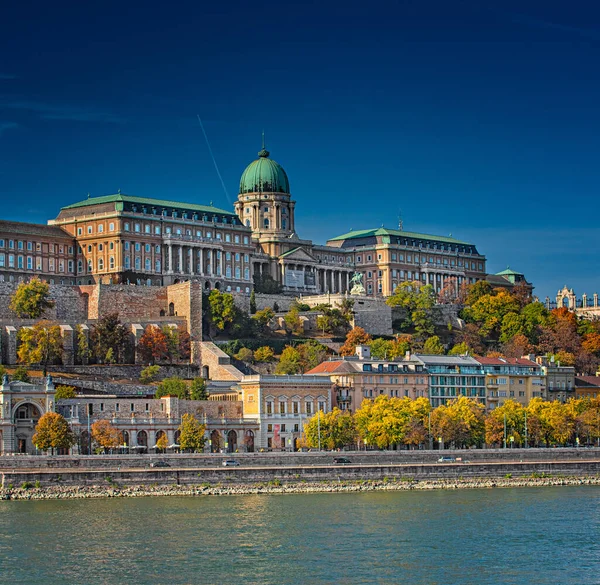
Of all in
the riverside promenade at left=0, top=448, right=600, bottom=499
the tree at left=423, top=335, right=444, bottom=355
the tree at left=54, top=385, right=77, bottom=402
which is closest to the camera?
the riverside promenade at left=0, top=448, right=600, bottom=499

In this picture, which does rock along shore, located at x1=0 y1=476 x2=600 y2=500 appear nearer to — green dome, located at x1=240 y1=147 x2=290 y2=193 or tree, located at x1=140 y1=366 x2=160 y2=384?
tree, located at x1=140 y1=366 x2=160 y2=384

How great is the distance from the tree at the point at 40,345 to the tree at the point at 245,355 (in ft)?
48.3

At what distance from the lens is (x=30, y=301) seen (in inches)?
4592

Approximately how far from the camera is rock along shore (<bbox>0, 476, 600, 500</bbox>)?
7400cm

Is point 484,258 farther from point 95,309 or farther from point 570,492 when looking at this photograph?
point 570,492

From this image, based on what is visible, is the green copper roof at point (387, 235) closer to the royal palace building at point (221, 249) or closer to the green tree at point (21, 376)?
the royal palace building at point (221, 249)

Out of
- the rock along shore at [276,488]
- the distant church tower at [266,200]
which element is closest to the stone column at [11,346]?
the rock along shore at [276,488]

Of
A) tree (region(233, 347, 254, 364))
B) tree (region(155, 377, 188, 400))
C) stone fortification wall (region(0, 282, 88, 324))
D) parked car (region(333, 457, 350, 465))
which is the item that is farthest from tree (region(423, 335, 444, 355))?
parked car (region(333, 457, 350, 465))

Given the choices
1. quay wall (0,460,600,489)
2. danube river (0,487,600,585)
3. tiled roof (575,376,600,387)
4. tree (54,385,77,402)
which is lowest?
danube river (0,487,600,585)

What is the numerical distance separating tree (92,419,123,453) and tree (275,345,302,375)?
24.2m

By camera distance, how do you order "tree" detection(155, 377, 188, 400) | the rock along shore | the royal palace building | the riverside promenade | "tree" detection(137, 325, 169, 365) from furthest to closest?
the royal palace building → "tree" detection(137, 325, 169, 365) → "tree" detection(155, 377, 188, 400) → the riverside promenade → the rock along shore

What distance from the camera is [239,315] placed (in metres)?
127

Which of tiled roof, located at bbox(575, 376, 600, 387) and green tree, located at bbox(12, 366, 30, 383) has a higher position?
green tree, located at bbox(12, 366, 30, 383)

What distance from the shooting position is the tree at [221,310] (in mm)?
124000
